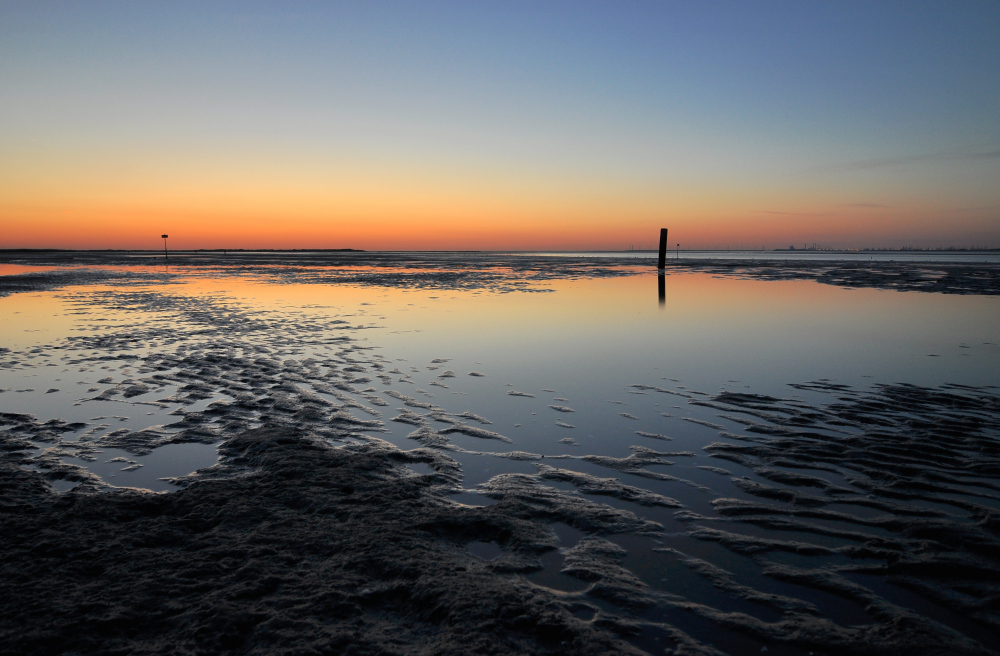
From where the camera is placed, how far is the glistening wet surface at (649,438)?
323cm

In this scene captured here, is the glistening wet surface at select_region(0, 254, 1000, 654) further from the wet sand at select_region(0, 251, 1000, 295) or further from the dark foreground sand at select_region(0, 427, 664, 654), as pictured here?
the wet sand at select_region(0, 251, 1000, 295)

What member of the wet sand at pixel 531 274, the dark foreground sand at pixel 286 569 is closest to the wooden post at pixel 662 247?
the wet sand at pixel 531 274

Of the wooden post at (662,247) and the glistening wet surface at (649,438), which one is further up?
the wooden post at (662,247)

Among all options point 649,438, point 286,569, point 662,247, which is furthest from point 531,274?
point 286,569

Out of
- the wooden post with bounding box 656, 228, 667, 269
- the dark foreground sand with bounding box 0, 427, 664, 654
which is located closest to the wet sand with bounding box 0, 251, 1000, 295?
the wooden post with bounding box 656, 228, 667, 269

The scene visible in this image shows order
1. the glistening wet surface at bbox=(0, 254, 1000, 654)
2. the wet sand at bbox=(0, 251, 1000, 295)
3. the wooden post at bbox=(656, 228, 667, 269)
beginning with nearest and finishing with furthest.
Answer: the glistening wet surface at bbox=(0, 254, 1000, 654)
the wet sand at bbox=(0, 251, 1000, 295)
the wooden post at bbox=(656, 228, 667, 269)

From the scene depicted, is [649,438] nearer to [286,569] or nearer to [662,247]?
[286,569]

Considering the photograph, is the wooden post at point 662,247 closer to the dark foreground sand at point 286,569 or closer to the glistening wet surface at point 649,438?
the glistening wet surface at point 649,438

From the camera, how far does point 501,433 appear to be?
20.4 ft

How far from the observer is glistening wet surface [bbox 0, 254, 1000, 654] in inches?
127

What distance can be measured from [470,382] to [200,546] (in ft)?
17.0

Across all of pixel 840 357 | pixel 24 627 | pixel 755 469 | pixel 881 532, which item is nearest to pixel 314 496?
pixel 24 627

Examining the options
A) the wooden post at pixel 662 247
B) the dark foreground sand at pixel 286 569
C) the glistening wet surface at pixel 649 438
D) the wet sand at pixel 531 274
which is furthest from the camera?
the wooden post at pixel 662 247

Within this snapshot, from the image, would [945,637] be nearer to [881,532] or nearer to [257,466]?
[881,532]
